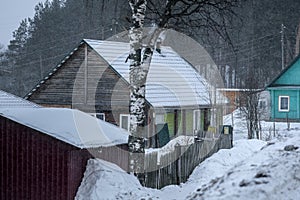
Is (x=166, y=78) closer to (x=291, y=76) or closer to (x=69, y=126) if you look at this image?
(x=291, y=76)

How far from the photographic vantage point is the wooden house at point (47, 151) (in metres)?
8.69

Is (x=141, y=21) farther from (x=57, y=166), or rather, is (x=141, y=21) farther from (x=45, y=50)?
(x=45, y=50)

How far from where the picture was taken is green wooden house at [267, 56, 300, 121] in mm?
29359

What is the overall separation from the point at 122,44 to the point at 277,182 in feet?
60.4

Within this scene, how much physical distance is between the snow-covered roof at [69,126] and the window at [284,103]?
20826mm

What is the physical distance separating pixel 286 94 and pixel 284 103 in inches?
21.7

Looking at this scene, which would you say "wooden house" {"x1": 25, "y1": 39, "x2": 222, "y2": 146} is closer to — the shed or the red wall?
the shed

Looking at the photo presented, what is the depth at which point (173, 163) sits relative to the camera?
11852 millimetres

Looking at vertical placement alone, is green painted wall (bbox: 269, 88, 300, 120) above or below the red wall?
above

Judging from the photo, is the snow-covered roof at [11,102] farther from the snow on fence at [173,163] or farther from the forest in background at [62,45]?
the forest in background at [62,45]

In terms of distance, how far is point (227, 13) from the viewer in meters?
10.2

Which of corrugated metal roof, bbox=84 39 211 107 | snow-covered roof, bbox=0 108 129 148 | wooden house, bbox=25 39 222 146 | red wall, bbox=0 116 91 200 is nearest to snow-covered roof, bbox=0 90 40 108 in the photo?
snow-covered roof, bbox=0 108 129 148

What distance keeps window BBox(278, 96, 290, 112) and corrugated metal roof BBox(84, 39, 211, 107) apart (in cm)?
810

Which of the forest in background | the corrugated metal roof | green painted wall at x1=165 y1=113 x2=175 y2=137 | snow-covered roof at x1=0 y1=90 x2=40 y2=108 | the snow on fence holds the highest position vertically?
the forest in background
